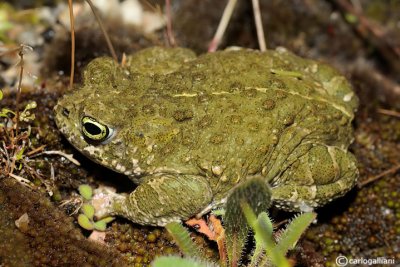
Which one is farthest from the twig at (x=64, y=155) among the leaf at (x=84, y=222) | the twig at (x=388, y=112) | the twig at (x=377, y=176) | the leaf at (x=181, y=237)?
the twig at (x=388, y=112)

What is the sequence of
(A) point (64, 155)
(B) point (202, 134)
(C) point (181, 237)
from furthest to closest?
(A) point (64, 155), (B) point (202, 134), (C) point (181, 237)

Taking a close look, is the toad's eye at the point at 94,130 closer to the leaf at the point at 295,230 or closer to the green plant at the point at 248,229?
the green plant at the point at 248,229

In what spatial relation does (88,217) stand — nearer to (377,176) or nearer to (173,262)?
(173,262)

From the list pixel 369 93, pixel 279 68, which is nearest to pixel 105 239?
pixel 279 68

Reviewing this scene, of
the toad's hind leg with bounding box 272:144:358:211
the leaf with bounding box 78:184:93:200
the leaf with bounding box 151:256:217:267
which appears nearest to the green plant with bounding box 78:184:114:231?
the leaf with bounding box 78:184:93:200

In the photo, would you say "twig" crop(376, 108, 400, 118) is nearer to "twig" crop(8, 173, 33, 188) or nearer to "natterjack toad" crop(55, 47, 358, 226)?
"natterjack toad" crop(55, 47, 358, 226)

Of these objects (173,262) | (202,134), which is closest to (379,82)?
(202,134)

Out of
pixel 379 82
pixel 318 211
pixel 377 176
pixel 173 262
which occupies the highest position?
pixel 173 262
